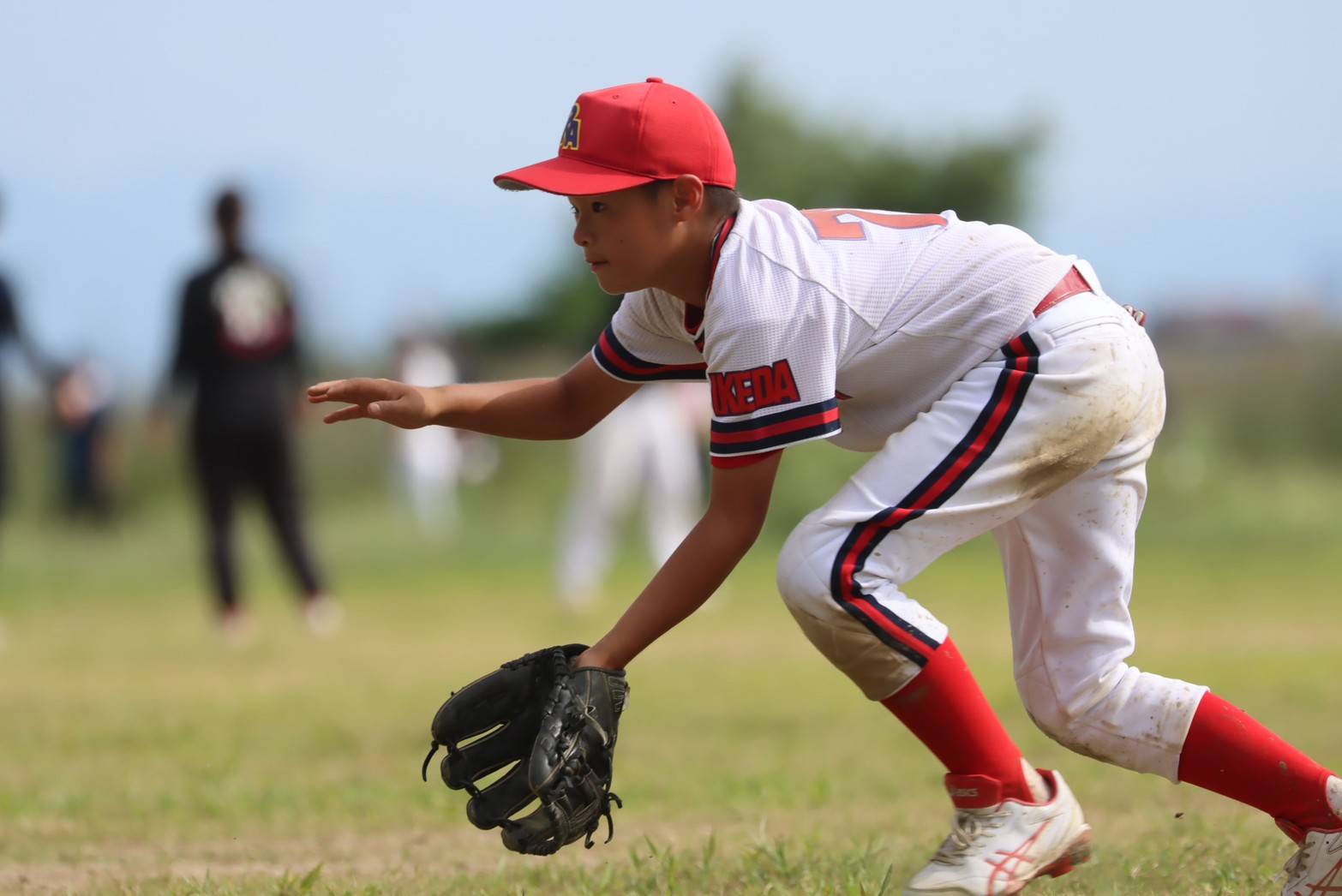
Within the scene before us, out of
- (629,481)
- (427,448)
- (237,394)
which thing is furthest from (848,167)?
(237,394)

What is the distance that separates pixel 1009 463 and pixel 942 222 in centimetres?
59

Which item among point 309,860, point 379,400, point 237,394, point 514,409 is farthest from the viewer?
point 237,394

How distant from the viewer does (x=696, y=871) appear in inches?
148

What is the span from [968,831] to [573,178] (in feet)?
5.12

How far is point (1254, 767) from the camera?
3.41m

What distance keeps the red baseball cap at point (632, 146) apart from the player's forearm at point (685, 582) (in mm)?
691

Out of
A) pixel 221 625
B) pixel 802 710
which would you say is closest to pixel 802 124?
pixel 221 625

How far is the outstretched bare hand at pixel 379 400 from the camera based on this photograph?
140 inches

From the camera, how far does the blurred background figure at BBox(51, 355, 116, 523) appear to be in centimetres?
1858

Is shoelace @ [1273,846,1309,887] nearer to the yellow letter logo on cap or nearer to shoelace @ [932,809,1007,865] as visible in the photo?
shoelace @ [932,809,1007,865]

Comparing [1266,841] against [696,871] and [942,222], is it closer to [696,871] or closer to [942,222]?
[696,871]

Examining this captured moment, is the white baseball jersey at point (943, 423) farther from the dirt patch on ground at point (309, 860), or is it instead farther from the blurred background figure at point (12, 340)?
the blurred background figure at point (12, 340)

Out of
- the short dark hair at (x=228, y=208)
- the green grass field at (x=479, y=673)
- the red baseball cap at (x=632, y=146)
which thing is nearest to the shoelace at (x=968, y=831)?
Answer: the green grass field at (x=479, y=673)

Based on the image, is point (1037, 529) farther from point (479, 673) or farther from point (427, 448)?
point (427, 448)
